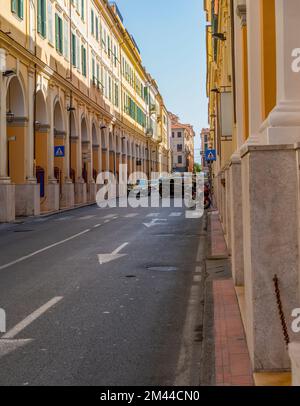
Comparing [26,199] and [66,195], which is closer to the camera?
[26,199]

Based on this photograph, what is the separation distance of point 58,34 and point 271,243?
30.4 meters

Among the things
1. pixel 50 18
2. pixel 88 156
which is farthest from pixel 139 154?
pixel 50 18

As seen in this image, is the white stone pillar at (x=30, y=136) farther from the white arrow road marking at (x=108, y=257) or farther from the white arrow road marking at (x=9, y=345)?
the white arrow road marking at (x=9, y=345)

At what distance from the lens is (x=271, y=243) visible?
4.90m

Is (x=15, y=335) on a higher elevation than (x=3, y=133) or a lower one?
lower

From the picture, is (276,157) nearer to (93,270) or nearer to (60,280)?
(60,280)

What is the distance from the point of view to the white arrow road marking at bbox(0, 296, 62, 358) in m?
6.27

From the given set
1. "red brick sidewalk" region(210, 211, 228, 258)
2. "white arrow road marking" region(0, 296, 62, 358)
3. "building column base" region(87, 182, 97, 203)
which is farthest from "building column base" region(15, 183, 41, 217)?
"white arrow road marking" region(0, 296, 62, 358)

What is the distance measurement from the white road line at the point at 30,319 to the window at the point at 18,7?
19282mm

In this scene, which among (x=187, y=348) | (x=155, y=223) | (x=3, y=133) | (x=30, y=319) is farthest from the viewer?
(x=3, y=133)

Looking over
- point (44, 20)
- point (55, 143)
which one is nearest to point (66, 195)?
point (55, 143)

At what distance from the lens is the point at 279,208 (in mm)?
4883

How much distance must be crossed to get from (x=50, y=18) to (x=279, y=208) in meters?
28.7

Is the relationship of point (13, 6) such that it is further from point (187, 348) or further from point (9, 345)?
point (187, 348)
